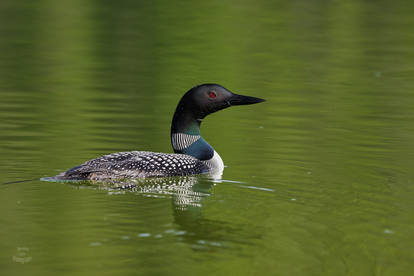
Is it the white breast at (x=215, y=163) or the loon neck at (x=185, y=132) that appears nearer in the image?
the white breast at (x=215, y=163)

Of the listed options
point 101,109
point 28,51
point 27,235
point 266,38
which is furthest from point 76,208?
point 266,38

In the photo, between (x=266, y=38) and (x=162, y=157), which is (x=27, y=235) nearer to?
(x=162, y=157)

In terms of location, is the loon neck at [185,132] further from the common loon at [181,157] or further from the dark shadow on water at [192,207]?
the dark shadow on water at [192,207]

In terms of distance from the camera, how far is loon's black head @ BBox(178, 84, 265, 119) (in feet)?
25.8

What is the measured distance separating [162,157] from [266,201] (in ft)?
3.98

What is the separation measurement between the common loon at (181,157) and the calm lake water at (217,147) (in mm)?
140

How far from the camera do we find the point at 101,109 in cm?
1013

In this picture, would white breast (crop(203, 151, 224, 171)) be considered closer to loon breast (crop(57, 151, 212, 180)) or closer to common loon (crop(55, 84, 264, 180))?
common loon (crop(55, 84, 264, 180))

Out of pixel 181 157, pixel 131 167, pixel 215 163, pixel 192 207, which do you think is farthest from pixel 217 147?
pixel 192 207

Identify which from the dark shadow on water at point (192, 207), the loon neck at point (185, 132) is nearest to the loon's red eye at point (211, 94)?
the loon neck at point (185, 132)

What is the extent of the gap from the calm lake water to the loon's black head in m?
0.52

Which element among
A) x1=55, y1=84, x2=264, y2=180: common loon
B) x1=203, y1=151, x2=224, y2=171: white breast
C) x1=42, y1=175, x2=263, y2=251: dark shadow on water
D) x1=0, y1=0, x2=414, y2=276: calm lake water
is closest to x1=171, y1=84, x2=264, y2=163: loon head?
x1=55, y1=84, x2=264, y2=180: common loon

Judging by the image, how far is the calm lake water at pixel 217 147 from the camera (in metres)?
5.13

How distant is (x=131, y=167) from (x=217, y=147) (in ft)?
6.36
